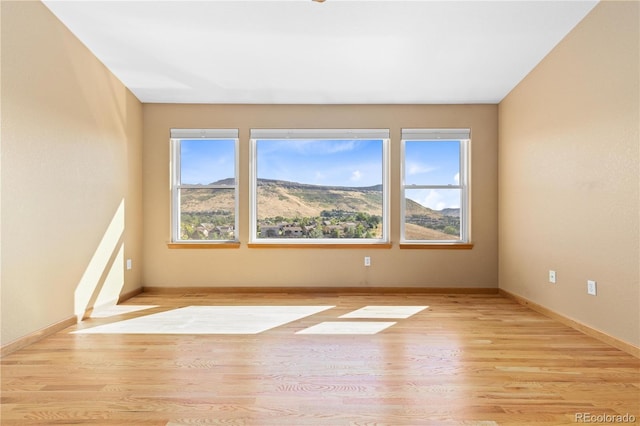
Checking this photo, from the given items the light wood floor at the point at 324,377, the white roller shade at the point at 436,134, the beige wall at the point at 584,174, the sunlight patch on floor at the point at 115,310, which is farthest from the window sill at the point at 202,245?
the beige wall at the point at 584,174

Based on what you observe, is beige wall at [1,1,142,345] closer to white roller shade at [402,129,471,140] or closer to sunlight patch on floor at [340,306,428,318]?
sunlight patch on floor at [340,306,428,318]

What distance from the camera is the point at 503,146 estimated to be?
4023 millimetres

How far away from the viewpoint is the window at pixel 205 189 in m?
4.27

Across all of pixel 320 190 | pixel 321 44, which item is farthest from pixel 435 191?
pixel 321 44

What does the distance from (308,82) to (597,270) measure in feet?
10.1

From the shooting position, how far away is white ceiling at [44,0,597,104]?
2436 mm

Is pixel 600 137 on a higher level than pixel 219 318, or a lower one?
higher

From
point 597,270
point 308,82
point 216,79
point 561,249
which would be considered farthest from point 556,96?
point 216,79

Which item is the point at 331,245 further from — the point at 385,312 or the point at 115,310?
the point at 115,310

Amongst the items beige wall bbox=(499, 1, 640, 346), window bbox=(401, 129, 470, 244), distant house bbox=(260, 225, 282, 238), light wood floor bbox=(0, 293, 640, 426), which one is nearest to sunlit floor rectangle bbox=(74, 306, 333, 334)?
light wood floor bbox=(0, 293, 640, 426)

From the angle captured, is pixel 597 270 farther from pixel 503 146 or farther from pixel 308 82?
pixel 308 82

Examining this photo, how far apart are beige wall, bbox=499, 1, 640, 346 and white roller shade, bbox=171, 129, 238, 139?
3369 mm

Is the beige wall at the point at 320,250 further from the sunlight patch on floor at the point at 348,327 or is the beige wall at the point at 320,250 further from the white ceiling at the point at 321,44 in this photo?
the sunlight patch on floor at the point at 348,327

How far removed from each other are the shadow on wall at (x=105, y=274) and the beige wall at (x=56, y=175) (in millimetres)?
10
